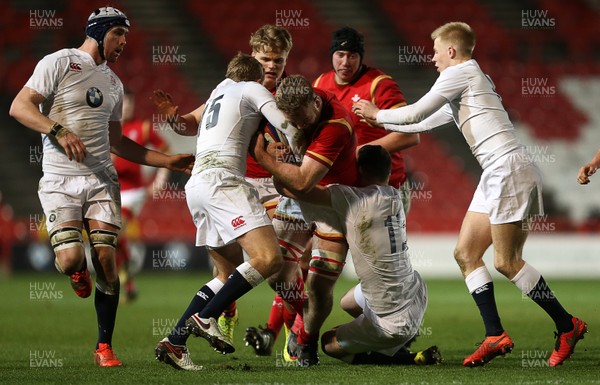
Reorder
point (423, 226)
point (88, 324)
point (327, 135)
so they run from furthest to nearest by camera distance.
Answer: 1. point (423, 226)
2. point (88, 324)
3. point (327, 135)

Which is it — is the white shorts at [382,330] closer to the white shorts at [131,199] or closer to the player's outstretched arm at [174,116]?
the player's outstretched arm at [174,116]

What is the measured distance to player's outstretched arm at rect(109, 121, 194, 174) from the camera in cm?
719

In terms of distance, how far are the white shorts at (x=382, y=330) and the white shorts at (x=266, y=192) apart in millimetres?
1423

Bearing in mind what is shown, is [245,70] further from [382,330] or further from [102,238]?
[382,330]

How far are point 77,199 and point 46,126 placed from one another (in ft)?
1.95

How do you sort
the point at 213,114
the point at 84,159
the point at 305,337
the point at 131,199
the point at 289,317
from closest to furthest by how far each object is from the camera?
the point at 213,114, the point at 305,337, the point at 84,159, the point at 289,317, the point at 131,199

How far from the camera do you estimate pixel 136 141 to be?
11406mm

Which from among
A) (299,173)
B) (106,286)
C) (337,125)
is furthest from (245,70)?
(106,286)

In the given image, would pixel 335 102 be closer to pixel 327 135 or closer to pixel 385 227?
pixel 327 135

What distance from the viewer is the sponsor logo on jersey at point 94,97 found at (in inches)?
277

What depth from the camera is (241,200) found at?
639 centimetres

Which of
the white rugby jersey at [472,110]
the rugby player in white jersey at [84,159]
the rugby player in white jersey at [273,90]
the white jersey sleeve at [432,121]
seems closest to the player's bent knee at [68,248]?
the rugby player in white jersey at [84,159]

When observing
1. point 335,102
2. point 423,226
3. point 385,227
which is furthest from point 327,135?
→ point 423,226

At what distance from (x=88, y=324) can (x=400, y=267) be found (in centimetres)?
473
